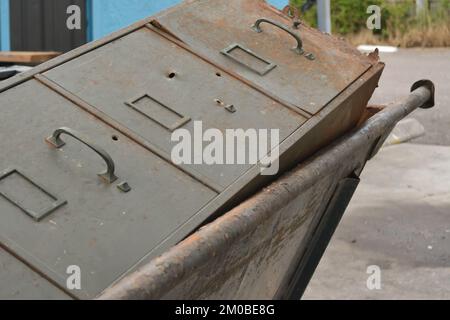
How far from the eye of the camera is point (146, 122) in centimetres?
272

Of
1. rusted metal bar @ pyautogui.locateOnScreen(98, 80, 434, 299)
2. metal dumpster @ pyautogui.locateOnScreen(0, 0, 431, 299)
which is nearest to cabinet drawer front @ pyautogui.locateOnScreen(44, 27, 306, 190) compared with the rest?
metal dumpster @ pyautogui.locateOnScreen(0, 0, 431, 299)

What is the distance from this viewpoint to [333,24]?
17.1m

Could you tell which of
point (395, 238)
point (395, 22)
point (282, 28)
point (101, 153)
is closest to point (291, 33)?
point (282, 28)

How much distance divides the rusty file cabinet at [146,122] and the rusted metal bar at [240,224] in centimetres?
9

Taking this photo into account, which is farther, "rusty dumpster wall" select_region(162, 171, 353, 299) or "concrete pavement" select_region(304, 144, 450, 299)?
"concrete pavement" select_region(304, 144, 450, 299)

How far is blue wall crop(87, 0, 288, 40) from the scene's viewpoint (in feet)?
21.5

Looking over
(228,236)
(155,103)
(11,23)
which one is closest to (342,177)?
(155,103)

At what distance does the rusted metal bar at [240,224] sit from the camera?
195cm

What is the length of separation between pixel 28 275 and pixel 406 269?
369 cm

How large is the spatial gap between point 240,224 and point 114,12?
458cm

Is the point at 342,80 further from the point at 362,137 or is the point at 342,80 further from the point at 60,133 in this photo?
the point at 60,133

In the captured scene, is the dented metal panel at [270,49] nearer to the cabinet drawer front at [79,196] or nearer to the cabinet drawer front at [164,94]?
the cabinet drawer front at [164,94]

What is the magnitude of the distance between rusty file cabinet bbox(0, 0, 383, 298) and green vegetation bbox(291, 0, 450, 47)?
499 inches

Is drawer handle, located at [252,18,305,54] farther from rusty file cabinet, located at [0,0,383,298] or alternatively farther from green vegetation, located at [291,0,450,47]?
green vegetation, located at [291,0,450,47]
